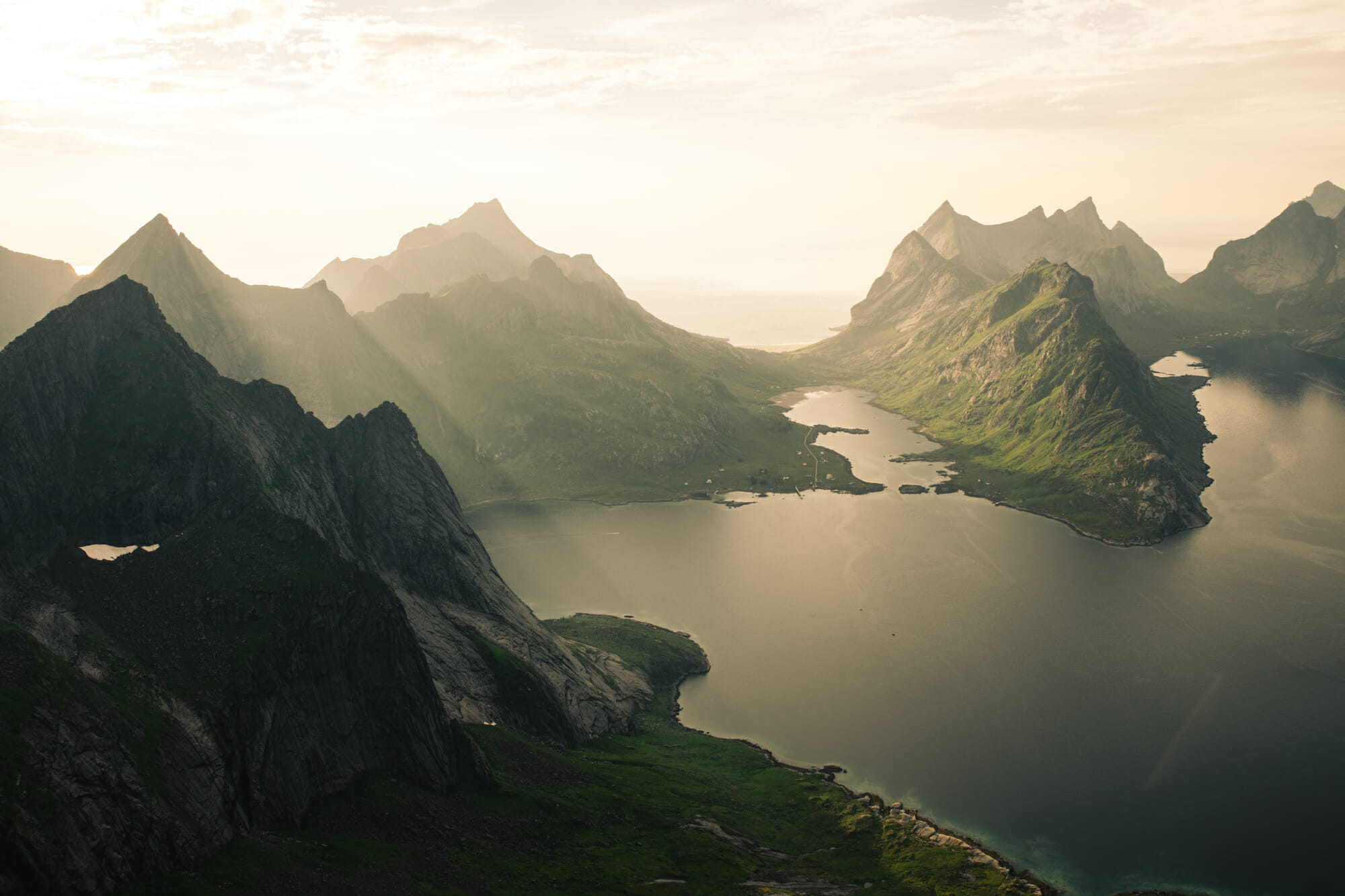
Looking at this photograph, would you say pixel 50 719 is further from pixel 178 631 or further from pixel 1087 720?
pixel 1087 720

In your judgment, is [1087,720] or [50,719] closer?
[50,719]

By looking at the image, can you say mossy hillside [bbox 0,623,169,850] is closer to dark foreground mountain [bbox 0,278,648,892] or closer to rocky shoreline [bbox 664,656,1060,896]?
dark foreground mountain [bbox 0,278,648,892]

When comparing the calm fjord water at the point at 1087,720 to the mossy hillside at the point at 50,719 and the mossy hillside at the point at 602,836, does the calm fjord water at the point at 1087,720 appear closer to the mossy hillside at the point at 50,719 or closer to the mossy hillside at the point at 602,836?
the mossy hillside at the point at 602,836

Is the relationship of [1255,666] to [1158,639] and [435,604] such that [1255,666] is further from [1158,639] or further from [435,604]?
[435,604]

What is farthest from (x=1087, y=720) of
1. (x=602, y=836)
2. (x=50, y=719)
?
(x=50, y=719)

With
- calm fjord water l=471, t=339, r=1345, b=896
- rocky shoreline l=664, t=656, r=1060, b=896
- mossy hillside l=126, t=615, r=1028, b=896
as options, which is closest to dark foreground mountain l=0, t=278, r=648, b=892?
mossy hillside l=126, t=615, r=1028, b=896
